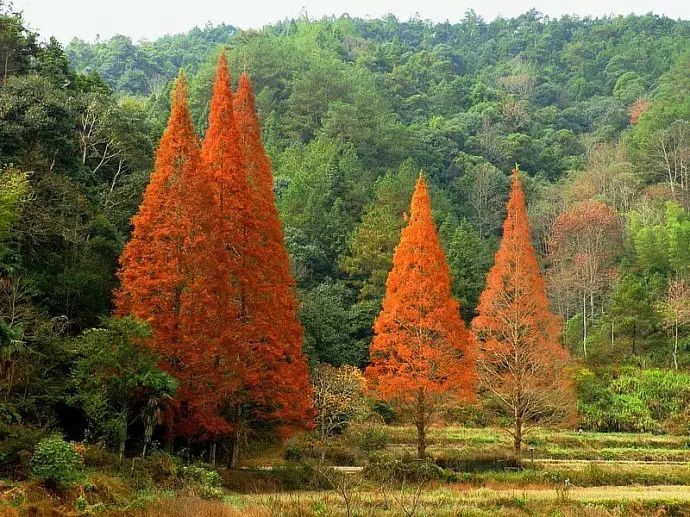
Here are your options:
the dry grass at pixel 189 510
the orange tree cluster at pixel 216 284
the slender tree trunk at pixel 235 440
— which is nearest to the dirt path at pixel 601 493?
the dry grass at pixel 189 510

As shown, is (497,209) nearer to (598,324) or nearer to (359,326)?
(598,324)

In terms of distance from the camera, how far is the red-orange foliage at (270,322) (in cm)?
2066

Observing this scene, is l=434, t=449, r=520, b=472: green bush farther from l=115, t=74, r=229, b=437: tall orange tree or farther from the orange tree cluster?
l=115, t=74, r=229, b=437: tall orange tree

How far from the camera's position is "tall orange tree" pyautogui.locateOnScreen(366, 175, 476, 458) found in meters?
23.2

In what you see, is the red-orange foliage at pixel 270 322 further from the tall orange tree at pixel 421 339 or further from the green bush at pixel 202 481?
the green bush at pixel 202 481

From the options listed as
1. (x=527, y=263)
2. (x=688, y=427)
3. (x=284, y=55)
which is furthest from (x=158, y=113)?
(x=688, y=427)

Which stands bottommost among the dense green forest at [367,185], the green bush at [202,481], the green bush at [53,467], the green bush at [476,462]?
the green bush at [476,462]

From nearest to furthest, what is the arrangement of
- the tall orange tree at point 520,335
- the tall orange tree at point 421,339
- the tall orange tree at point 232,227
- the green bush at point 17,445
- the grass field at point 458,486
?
the grass field at point 458,486, the green bush at point 17,445, the tall orange tree at point 232,227, the tall orange tree at point 421,339, the tall orange tree at point 520,335

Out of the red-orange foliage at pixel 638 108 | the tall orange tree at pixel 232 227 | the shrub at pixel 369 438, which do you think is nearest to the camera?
the tall orange tree at pixel 232 227

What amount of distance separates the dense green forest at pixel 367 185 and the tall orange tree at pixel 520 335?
9.80 meters

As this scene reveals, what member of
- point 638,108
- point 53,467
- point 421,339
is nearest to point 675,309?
point 421,339

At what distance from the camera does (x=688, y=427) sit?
3219 cm

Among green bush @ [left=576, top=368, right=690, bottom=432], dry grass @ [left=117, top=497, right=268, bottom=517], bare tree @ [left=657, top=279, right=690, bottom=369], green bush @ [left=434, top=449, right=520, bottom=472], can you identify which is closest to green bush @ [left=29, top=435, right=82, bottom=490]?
dry grass @ [left=117, top=497, right=268, bottom=517]

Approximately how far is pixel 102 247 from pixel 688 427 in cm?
2790
